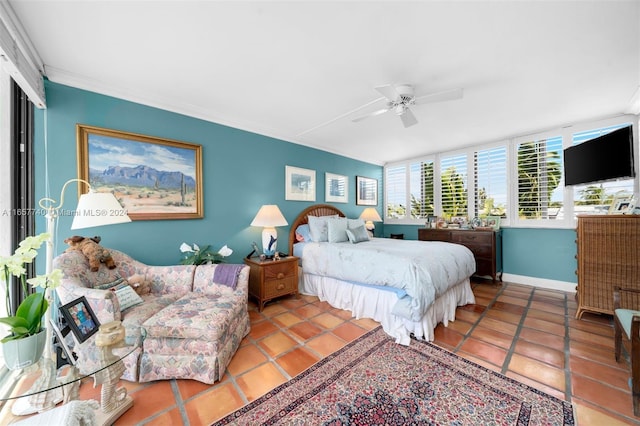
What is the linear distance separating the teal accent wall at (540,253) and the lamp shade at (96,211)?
5379mm

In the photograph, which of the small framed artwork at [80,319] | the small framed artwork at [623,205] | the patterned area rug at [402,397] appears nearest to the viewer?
the small framed artwork at [80,319]

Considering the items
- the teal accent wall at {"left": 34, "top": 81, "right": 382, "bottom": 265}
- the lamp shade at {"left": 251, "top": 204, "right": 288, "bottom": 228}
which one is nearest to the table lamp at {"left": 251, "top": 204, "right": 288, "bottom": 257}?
the lamp shade at {"left": 251, "top": 204, "right": 288, "bottom": 228}

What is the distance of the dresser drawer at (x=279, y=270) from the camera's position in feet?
9.86

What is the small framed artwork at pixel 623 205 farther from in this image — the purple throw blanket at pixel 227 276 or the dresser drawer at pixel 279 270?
the purple throw blanket at pixel 227 276

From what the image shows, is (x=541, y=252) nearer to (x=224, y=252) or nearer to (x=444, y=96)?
(x=444, y=96)

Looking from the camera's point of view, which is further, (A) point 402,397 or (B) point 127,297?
(B) point 127,297

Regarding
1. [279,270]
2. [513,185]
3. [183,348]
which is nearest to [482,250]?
[513,185]

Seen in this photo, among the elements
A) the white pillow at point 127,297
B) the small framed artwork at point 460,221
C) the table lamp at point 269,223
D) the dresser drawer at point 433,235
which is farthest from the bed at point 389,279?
the white pillow at point 127,297

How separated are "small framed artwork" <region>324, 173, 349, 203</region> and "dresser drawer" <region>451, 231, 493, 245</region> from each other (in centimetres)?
216

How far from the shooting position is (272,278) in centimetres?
305

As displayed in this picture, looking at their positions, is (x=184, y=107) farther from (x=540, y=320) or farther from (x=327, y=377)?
(x=540, y=320)

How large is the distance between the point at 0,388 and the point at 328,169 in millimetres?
4330

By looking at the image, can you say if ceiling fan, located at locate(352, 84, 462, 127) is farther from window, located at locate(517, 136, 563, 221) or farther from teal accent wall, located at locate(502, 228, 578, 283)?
teal accent wall, located at locate(502, 228, 578, 283)

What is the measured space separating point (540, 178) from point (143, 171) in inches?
223
